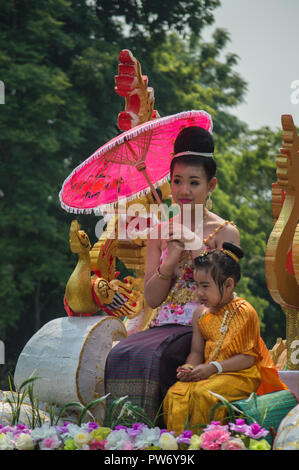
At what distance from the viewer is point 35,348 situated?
4320 millimetres

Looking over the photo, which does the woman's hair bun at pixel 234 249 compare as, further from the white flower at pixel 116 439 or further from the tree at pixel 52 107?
the tree at pixel 52 107

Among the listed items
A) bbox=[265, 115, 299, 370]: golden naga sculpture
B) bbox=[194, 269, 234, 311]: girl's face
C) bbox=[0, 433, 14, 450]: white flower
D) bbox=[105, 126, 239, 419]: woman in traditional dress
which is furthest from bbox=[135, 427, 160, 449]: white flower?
bbox=[265, 115, 299, 370]: golden naga sculpture

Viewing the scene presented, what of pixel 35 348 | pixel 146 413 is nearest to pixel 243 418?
pixel 146 413

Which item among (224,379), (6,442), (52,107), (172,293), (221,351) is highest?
(52,107)

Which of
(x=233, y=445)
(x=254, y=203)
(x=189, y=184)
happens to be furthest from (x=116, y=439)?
(x=254, y=203)

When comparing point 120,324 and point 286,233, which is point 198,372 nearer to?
point 286,233

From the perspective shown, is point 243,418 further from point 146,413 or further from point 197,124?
point 197,124

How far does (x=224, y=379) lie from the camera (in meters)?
3.38

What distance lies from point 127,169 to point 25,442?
2234mm

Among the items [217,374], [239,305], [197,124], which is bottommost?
[217,374]

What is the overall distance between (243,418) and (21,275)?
10.6 m

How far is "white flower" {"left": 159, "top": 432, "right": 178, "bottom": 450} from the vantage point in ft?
9.54

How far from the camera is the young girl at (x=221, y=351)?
3.36 metres

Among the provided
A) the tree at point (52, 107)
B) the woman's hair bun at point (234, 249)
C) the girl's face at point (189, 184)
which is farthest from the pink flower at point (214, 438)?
the tree at point (52, 107)
